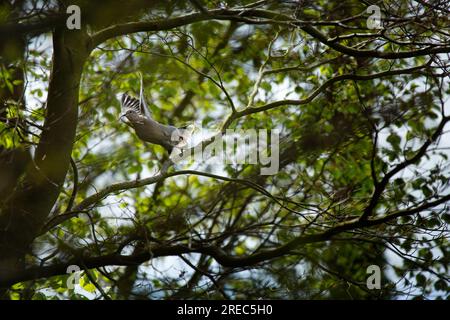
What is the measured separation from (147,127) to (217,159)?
2.15m

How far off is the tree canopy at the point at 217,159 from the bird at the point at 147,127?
28cm

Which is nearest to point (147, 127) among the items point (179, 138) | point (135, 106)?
point (135, 106)

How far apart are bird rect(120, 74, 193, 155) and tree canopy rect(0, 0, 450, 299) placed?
0.93 ft

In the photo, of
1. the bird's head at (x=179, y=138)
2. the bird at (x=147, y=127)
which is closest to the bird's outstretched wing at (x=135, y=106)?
the bird at (x=147, y=127)

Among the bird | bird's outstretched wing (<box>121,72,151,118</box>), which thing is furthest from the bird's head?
bird's outstretched wing (<box>121,72,151,118</box>)

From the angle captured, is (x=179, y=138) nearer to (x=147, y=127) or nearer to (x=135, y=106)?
(x=147, y=127)

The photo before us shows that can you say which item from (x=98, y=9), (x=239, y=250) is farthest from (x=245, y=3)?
(x=239, y=250)

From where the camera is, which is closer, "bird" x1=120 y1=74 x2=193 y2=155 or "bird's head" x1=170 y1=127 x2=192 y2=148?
"bird" x1=120 y1=74 x2=193 y2=155

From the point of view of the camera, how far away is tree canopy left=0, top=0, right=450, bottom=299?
457 centimetres

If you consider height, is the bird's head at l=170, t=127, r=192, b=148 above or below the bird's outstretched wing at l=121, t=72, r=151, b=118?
below

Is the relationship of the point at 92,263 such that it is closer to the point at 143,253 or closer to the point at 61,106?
the point at 143,253

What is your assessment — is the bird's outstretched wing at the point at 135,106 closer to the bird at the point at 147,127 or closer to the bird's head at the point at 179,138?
the bird at the point at 147,127

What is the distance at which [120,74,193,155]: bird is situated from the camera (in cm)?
498

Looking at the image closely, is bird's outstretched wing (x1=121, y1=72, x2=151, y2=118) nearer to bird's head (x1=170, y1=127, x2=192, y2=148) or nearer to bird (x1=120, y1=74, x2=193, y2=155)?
bird (x1=120, y1=74, x2=193, y2=155)
